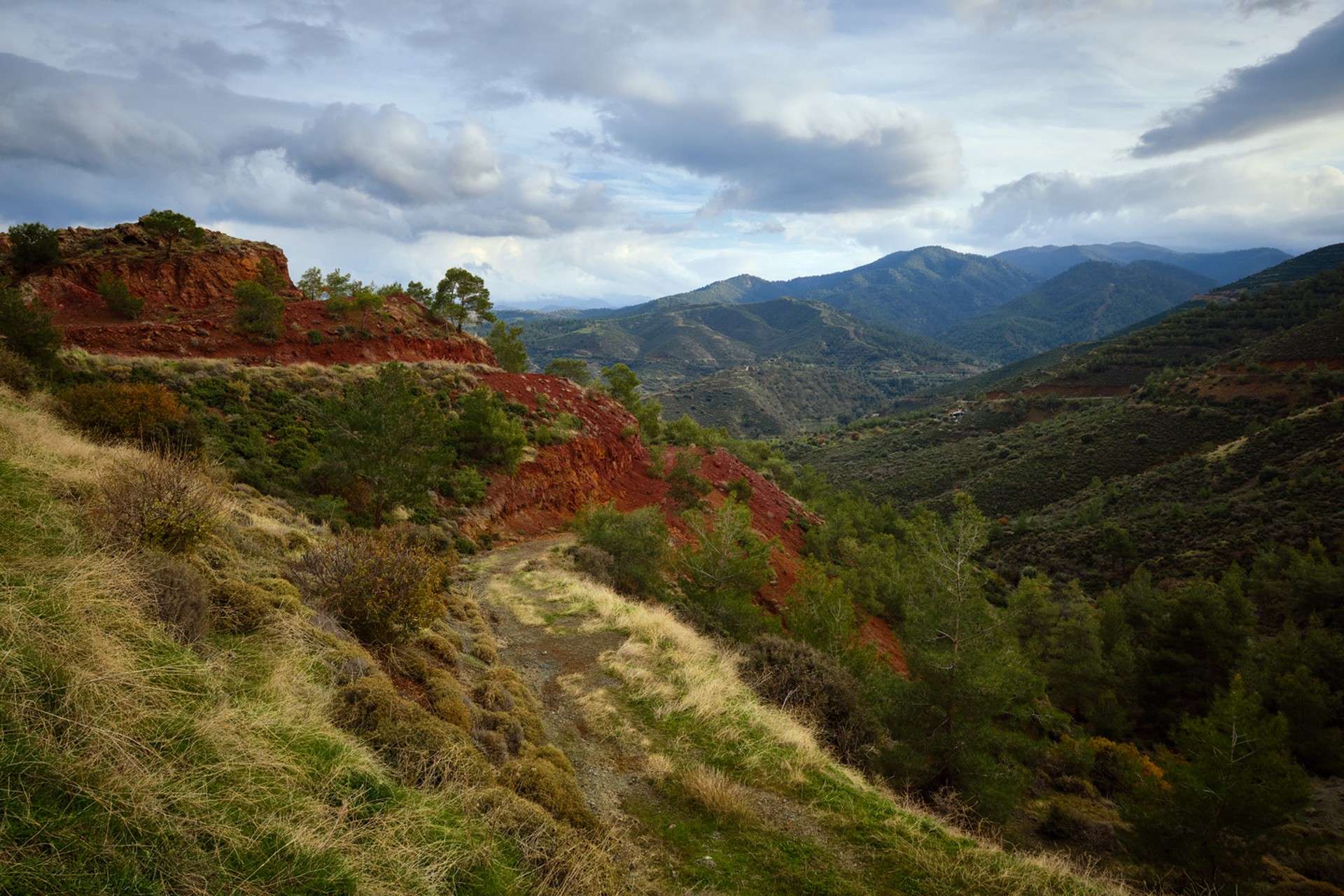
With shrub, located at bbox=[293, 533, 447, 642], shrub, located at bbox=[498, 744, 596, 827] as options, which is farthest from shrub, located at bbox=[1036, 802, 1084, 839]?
shrub, located at bbox=[293, 533, 447, 642]

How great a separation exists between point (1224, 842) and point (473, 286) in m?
47.6

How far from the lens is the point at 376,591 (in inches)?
301

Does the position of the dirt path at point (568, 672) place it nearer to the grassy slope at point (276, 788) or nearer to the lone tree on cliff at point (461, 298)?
the grassy slope at point (276, 788)

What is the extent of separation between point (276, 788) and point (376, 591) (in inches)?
157

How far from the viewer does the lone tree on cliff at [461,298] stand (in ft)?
143

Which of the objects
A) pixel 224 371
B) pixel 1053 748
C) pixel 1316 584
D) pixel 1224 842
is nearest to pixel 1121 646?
pixel 1053 748

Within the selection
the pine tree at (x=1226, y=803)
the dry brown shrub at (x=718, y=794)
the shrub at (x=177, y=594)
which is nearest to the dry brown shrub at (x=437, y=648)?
the shrub at (x=177, y=594)

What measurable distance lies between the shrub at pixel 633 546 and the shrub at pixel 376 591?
36.2ft

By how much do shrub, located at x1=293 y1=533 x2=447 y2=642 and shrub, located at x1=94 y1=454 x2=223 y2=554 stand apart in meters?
1.61

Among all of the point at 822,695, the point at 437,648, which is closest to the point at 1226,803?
the point at 822,695

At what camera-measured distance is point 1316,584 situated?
28.4 metres

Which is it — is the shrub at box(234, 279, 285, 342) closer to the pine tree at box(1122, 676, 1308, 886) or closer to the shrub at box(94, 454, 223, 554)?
the shrub at box(94, 454, 223, 554)

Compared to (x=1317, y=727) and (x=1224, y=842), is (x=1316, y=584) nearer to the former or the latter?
(x=1317, y=727)

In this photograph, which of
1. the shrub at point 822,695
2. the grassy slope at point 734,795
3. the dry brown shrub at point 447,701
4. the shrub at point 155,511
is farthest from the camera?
the shrub at point 822,695
